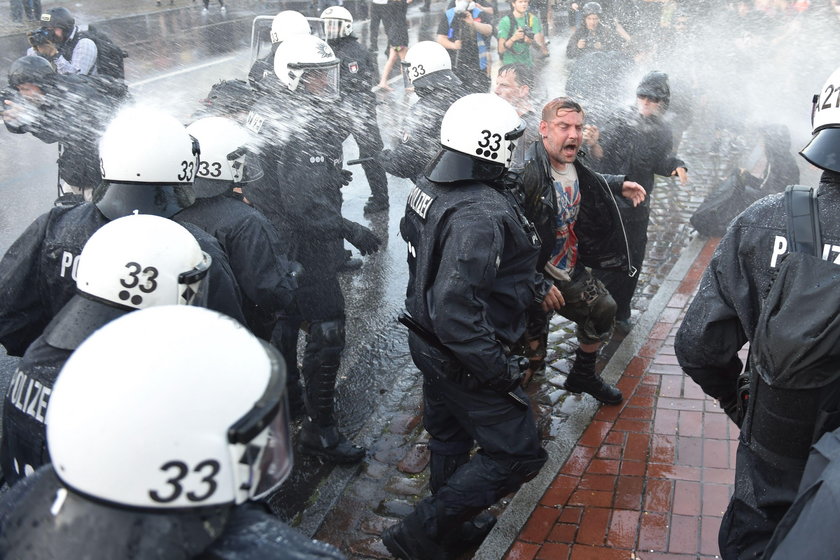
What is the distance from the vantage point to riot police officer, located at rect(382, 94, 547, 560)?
11.3 feet

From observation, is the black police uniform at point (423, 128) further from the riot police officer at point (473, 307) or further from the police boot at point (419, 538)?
the police boot at point (419, 538)

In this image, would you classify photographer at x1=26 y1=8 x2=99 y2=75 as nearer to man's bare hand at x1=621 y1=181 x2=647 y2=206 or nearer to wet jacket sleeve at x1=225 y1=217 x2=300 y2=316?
wet jacket sleeve at x1=225 y1=217 x2=300 y2=316

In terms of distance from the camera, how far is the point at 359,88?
8641 millimetres

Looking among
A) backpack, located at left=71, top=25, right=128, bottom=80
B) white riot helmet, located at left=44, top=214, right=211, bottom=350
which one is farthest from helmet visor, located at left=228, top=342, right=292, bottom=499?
backpack, located at left=71, top=25, right=128, bottom=80

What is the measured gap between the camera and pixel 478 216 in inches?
136

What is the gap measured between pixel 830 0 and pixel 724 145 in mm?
4292

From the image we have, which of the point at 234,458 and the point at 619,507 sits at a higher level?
the point at 234,458

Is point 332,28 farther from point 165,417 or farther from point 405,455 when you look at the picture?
point 165,417

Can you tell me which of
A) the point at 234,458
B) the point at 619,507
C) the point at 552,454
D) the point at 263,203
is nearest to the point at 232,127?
the point at 263,203

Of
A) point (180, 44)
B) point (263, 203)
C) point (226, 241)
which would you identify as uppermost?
point (226, 241)

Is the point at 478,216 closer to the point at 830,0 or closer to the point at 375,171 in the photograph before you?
the point at 375,171

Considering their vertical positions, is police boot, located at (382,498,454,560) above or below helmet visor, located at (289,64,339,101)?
below

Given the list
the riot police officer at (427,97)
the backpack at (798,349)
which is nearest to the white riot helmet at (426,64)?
the riot police officer at (427,97)

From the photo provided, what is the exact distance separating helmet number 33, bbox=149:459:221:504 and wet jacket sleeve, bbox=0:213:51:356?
7.16 feet
